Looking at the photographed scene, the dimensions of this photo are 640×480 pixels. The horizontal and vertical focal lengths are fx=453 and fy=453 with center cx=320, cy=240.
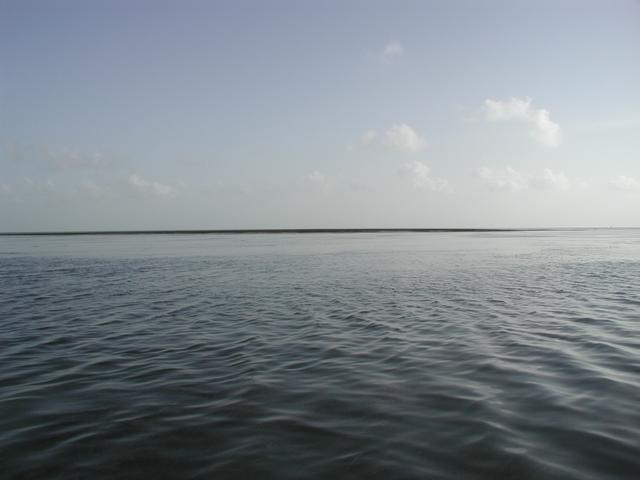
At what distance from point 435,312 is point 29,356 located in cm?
1137

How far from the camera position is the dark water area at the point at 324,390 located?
516cm

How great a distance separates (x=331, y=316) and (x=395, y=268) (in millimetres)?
17508

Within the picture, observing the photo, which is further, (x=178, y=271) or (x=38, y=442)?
(x=178, y=271)

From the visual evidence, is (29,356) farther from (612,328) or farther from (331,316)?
(612,328)

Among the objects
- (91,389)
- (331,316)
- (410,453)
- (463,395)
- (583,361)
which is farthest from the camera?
(331,316)

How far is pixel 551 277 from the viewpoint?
25.1 metres

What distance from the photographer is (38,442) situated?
224 inches

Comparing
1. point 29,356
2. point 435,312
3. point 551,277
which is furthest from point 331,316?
point 551,277

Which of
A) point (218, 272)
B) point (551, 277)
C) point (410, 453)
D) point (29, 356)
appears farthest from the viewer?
point (218, 272)

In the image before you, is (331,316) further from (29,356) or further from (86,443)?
(86,443)

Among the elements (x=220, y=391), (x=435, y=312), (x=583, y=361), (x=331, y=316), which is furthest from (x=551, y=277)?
(x=220, y=391)

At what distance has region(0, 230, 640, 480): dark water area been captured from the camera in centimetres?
516

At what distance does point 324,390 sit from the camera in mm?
7590

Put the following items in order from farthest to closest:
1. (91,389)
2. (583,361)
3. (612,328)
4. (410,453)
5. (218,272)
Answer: (218,272) → (612,328) → (583,361) → (91,389) → (410,453)
